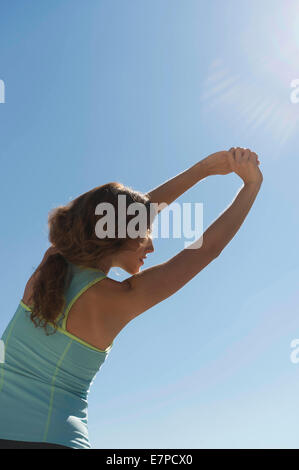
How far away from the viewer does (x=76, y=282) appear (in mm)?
2863

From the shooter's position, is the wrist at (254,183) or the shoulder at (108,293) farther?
the wrist at (254,183)

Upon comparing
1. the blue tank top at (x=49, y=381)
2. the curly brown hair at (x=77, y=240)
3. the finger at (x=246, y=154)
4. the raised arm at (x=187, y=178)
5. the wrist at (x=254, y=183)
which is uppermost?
the raised arm at (x=187, y=178)

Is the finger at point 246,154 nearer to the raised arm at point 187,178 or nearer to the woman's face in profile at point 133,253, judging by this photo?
the raised arm at point 187,178

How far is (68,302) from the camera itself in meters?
2.79

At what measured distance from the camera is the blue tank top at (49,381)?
8.38ft

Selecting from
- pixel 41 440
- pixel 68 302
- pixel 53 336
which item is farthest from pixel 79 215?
pixel 41 440

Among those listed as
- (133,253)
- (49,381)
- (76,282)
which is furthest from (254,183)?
(49,381)

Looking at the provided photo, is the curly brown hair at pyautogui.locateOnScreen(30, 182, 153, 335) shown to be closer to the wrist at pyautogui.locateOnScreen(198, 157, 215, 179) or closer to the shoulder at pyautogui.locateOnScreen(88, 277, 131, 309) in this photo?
the shoulder at pyautogui.locateOnScreen(88, 277, 131, 309)

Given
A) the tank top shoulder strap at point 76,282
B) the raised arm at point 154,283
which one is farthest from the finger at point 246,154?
the tank top shoulder strap at point 76,282

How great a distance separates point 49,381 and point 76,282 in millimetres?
561

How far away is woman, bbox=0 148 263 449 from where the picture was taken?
8.49 ft

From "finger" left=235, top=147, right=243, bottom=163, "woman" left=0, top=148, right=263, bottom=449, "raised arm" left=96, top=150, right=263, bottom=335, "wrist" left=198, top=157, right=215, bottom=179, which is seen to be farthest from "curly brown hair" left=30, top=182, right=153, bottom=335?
"wrist" left=198, top=157, right=215, bottom=179
